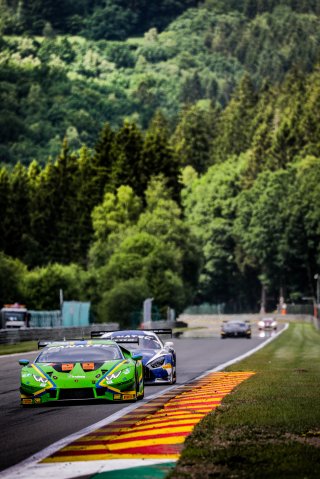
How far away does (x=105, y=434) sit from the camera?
60.4 ft

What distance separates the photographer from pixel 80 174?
568 feet

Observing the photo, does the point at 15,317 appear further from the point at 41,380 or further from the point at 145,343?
→ the point at 41,380

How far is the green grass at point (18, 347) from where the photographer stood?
183 ft

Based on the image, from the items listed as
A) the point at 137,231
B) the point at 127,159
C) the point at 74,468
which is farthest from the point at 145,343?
the point at 127,159

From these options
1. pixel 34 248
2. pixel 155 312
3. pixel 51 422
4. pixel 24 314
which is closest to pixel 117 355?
pixel 51 422

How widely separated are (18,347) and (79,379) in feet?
120

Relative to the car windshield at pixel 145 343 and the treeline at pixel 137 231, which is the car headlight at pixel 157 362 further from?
the treeline at pixel 137 231

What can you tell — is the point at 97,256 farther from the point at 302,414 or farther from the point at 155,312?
the point at 302,414

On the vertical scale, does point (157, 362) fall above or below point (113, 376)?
above

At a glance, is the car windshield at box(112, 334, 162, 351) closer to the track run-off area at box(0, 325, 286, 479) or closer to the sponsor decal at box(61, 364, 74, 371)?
the track run-off area at box(0, 325, 286, 479)

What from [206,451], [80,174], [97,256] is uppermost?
[80,174]

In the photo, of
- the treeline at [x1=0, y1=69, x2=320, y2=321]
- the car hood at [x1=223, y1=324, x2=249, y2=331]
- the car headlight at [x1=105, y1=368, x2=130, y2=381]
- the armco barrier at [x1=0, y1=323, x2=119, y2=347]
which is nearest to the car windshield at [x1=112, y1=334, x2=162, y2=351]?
the car headlight at [x1=105, y1=368, x2=130, y2=381]

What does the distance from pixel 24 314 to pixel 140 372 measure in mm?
63395

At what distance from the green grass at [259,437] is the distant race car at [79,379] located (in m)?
1.87
